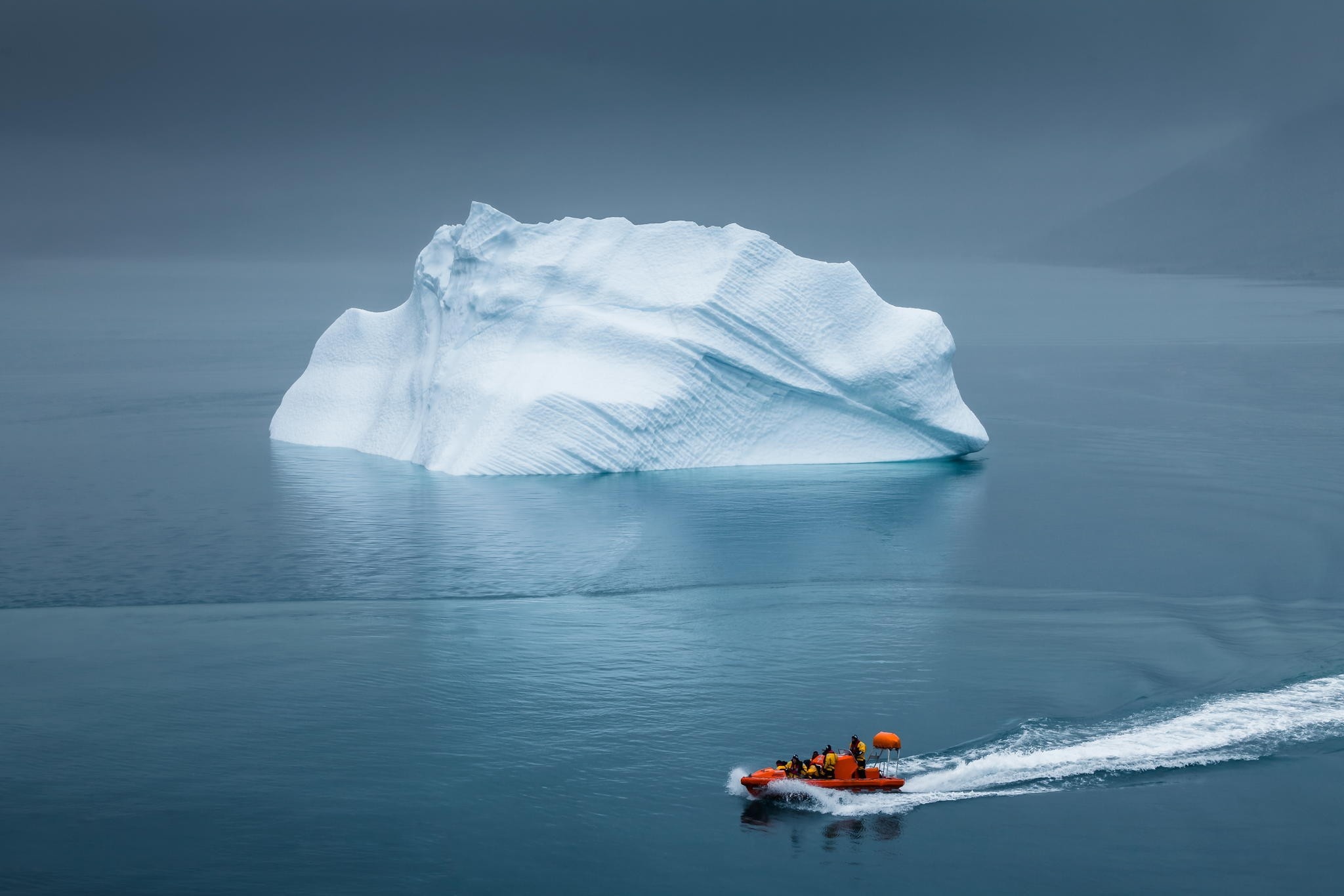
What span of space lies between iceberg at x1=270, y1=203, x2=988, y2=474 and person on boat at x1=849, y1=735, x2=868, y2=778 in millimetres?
13046

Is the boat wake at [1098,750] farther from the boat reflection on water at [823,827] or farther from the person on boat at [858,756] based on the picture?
the person on boat at [858,756]

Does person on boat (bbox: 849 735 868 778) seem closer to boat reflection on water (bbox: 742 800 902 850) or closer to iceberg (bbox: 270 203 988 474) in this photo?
boat reflection on water (bbox: 742 800 902 850)

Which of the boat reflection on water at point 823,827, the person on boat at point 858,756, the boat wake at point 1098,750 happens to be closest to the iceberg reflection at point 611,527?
the boat wake at point 1098,750

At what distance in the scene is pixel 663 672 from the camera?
49.5ft

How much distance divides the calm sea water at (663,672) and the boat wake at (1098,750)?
0.05m

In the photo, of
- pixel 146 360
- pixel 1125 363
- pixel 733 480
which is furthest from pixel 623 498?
pixel 146 360

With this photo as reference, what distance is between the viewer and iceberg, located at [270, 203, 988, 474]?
82.8ft

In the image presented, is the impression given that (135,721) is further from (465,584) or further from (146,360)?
(146,360)

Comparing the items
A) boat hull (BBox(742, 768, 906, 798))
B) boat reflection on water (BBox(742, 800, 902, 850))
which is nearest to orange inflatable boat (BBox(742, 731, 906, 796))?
boat hull (BBox(742, 768, 906, 798))

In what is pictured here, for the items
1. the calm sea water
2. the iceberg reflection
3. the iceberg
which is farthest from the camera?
the iceberg

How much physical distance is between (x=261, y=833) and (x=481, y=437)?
14.3 metres

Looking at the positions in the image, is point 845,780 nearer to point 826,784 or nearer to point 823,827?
point 826,784

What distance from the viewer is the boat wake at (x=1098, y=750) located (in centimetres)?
1227

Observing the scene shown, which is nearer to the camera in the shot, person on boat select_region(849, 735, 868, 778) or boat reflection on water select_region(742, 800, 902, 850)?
boat reflection on water select_region(742, 800, 902, 850)
